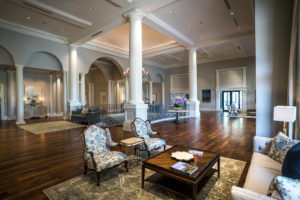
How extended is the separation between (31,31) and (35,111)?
5.99 m

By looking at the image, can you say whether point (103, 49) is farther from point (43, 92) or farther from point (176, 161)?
point (176, 161)

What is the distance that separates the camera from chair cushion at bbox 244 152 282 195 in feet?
5.47

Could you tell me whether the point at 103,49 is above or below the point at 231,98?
above

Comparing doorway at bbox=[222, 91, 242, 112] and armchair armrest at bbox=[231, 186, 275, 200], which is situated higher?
doorway at bbox=[222, 91, 242, 112]

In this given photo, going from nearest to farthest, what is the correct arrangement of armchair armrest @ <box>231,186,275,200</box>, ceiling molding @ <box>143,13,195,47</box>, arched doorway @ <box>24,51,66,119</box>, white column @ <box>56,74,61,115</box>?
armchair armrest @ <box>231,186,275,200</box>, ceiling molding @ <box>143,13,195,47</box>, arched doorway @ <box>24,51,66,119</box>, white column @ <box>56,74,61,115</box>

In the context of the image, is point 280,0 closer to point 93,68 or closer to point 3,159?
point 3,159

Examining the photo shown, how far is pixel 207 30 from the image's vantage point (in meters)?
8.26

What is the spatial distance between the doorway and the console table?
15.0 m

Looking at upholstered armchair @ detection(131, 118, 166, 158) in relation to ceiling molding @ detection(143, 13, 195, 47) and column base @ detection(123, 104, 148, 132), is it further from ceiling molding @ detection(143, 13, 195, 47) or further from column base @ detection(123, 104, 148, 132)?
ceiling molding @ detection(143, 13, 195, 47)

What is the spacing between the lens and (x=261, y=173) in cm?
194

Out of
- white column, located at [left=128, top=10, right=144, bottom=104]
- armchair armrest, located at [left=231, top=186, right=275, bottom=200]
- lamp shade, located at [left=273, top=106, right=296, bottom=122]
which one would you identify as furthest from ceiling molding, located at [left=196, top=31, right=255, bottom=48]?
armchair armrest, located at [left=231, top=186, right=275, bottom=200]

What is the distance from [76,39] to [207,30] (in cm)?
733

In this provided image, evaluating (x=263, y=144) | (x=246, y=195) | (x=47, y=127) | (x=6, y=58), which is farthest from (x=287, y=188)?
(x=6, y=58)

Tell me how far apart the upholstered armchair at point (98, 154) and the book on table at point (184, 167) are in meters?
0.98
